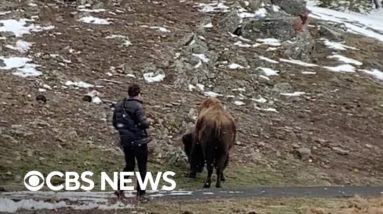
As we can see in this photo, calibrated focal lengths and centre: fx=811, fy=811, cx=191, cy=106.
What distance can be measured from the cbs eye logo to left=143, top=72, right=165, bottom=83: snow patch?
302 inches

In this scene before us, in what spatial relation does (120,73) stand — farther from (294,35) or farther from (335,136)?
(294,35)

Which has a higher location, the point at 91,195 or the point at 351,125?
the point at 91,195

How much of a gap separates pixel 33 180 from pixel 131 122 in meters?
2.27

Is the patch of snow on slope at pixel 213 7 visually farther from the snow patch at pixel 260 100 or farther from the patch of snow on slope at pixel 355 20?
the snow patch at pixel 260 100

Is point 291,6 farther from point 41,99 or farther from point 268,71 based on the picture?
point 41,99

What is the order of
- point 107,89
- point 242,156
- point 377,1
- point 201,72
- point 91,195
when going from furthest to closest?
point 377,1 → point 201,72 → point 107,89 → point 242,156 → point 91,195

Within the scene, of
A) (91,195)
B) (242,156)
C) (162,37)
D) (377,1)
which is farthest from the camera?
(377,1)

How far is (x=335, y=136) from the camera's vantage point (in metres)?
19.3

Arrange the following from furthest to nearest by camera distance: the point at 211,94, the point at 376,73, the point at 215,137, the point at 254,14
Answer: the point at 254,14 → the point at 376,73 → the point at 211,94 → the point at 215,137

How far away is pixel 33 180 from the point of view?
12828 millimetres

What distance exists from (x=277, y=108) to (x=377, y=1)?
23.7 metres

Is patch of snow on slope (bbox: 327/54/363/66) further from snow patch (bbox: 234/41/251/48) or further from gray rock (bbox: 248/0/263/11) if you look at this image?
gray rock (bbox: 248/0/263/11)

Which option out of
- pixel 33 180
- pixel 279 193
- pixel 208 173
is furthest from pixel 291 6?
pixel 33 180

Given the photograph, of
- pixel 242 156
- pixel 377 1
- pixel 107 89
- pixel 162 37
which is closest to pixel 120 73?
pixel 107 89
